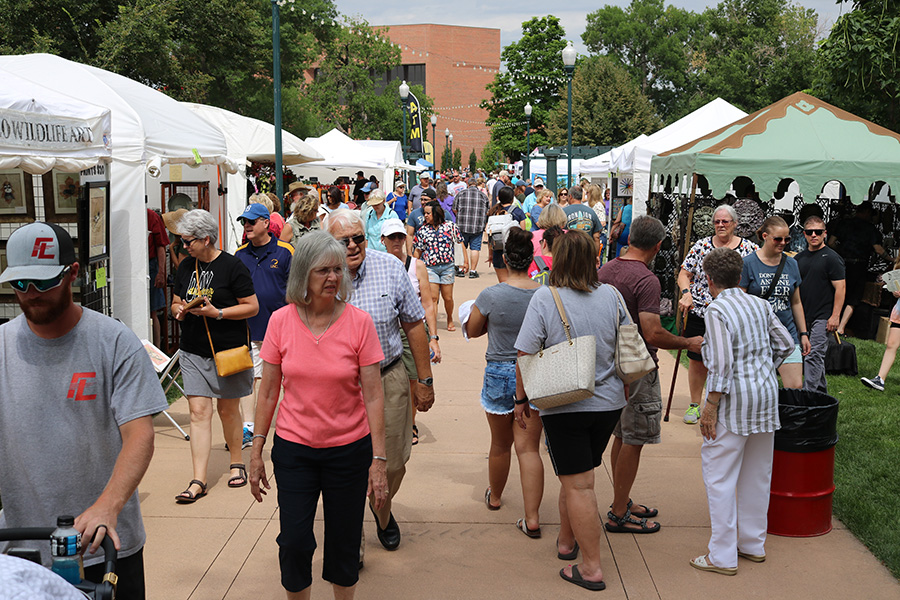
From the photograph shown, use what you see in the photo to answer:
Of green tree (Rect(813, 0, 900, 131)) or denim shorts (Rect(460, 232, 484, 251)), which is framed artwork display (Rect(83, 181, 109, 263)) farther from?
green tree (Rect(813, 0, 900, 131))

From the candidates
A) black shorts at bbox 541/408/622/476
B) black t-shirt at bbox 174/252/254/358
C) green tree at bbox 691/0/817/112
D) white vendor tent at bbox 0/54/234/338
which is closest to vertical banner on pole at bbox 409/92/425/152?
green tree at bbox 691/0/817/112

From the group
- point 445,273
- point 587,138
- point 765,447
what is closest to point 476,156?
point 587,138

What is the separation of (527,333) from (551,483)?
210 cm

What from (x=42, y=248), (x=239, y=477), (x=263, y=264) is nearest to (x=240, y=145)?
(x=263, y=264)

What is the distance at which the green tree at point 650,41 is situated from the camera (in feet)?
248

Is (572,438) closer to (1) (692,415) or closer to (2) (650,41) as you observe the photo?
(1) (692,415)

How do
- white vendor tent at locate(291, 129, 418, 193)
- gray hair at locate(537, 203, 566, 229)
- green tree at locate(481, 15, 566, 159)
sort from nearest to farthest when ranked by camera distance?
gray hair at locate(537, 203, 566, 229) < white vendor tent at locate(291, 129, 418, 193) < green tree at locate(481, 15, 566, 159)

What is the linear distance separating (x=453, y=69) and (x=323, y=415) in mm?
98413

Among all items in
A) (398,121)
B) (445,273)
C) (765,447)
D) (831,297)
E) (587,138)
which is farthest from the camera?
(398,121)

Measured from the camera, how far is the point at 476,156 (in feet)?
339

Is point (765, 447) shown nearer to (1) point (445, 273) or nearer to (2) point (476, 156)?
(1) point (445, 273)

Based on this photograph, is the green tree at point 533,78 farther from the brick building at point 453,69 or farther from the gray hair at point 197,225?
the gray hair at point 197,225

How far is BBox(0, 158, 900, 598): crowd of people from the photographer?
8.61 ft

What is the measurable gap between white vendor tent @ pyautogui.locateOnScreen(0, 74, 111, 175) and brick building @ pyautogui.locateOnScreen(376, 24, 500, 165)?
89.2 metres
